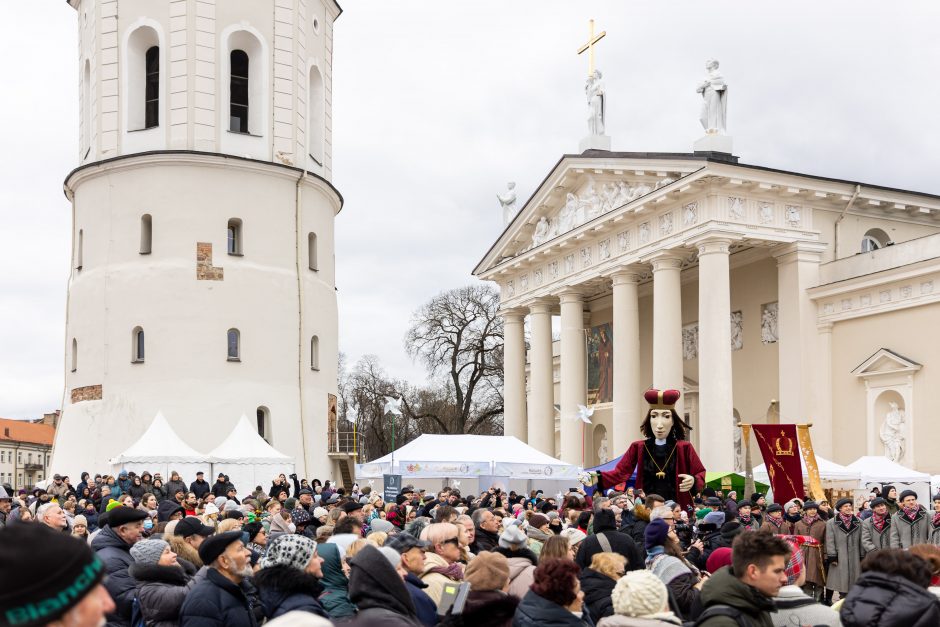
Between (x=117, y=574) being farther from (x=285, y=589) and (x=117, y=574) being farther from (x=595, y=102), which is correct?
(x=595, y=102)

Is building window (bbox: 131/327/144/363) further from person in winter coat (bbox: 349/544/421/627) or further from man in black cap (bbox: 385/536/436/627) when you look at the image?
person in winter coat (bbox: 349/544/421/627)

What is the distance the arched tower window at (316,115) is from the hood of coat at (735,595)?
38856 millimetres

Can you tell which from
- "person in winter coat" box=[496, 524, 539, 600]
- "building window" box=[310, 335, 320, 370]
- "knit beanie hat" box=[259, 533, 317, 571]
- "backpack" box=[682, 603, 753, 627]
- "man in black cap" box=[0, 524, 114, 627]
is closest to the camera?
"man in black cap" box=[0, 524, 114, 627]

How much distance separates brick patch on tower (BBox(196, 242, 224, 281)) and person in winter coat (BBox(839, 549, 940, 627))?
115ft

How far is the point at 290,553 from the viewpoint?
6.35 m

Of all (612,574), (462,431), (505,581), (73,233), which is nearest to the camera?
(505,581)

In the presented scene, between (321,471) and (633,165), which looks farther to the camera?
(321,471)

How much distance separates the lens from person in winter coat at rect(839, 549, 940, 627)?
17.7ft

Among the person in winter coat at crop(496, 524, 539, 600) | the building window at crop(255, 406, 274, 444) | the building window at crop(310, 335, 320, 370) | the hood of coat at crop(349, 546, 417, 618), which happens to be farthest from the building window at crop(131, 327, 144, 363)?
the hood of coat at crop(349, 546, 417, 618)

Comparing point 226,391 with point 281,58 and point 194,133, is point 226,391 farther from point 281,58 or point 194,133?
point 281,58

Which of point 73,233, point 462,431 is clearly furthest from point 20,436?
point 73,233

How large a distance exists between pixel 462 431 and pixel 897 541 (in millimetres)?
52815

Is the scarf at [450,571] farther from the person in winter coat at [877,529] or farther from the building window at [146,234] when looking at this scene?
the building window at [146,234]

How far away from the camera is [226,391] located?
1519 inches
